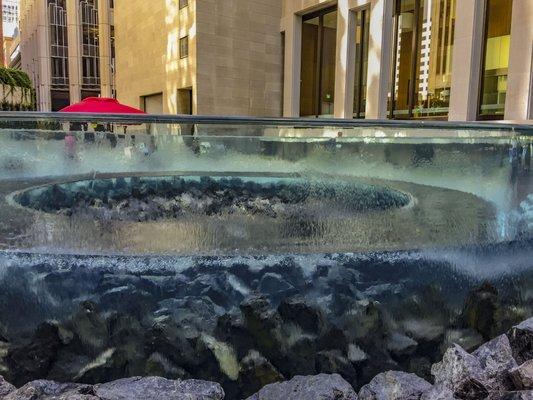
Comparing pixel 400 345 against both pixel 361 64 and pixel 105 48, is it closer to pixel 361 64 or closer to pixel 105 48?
pixel 361 64

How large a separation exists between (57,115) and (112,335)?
202 cm

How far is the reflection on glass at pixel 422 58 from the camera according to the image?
1398 centimetres

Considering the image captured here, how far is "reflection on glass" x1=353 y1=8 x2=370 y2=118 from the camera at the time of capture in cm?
1672

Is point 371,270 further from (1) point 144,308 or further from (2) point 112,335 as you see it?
(2) point 112,335

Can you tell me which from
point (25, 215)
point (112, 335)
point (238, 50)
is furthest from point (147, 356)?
point (238, 50)

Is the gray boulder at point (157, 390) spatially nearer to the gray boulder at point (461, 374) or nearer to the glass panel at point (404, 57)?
the gray boulder at point (461, 374)

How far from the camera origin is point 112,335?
259 centimetres

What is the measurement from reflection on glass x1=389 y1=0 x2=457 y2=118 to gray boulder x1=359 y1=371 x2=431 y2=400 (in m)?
12.5

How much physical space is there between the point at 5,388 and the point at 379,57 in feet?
48.4

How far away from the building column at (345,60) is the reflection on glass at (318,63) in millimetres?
1488

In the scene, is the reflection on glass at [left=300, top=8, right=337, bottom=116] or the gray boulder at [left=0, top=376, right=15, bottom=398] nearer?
the gray boulder at [left=0, top=376, right=15, bottom=398]

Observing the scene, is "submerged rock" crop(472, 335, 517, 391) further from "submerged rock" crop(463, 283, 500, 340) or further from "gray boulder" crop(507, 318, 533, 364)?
"submerged rock" crop(463, 283, 500, 340)

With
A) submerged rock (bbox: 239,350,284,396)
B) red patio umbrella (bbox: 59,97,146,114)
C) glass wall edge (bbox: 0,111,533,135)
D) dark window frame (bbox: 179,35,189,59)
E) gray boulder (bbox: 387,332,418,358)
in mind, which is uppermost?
dark window frame (bbox: 179,35,189,59)

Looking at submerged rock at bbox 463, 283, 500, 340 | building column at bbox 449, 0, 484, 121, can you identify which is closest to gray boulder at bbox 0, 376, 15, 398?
submerged rock at bbox 463, 283, 500, 340
